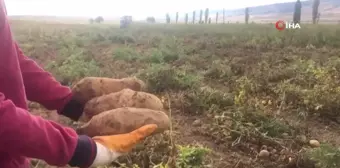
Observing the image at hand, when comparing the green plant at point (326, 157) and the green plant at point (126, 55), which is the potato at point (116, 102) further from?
the green plant at point (126, 55)

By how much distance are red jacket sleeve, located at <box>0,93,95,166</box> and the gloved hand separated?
0.23 feet

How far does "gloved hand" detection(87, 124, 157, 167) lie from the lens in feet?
4.71

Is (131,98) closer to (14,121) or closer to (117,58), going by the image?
(14,121)

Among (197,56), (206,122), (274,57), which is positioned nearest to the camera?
(206,122)

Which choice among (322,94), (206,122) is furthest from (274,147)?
(322,94)

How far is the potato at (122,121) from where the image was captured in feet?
5.68

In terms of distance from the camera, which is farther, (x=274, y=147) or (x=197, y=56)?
(x=197, y=56)

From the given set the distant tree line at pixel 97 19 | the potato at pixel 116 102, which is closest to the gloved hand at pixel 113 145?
the potato at pixel 116 102

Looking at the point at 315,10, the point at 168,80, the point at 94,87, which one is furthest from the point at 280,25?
the point at 94,87

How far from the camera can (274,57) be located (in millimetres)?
6781

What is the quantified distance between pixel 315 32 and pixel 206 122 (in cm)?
541

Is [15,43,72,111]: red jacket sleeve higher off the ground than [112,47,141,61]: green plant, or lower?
higher

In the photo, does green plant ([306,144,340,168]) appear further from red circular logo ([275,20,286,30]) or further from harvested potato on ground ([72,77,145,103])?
red circular logo ([275,20,286,30])

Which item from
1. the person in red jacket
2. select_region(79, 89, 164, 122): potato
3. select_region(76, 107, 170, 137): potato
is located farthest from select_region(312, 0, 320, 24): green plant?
the person in red jacket
